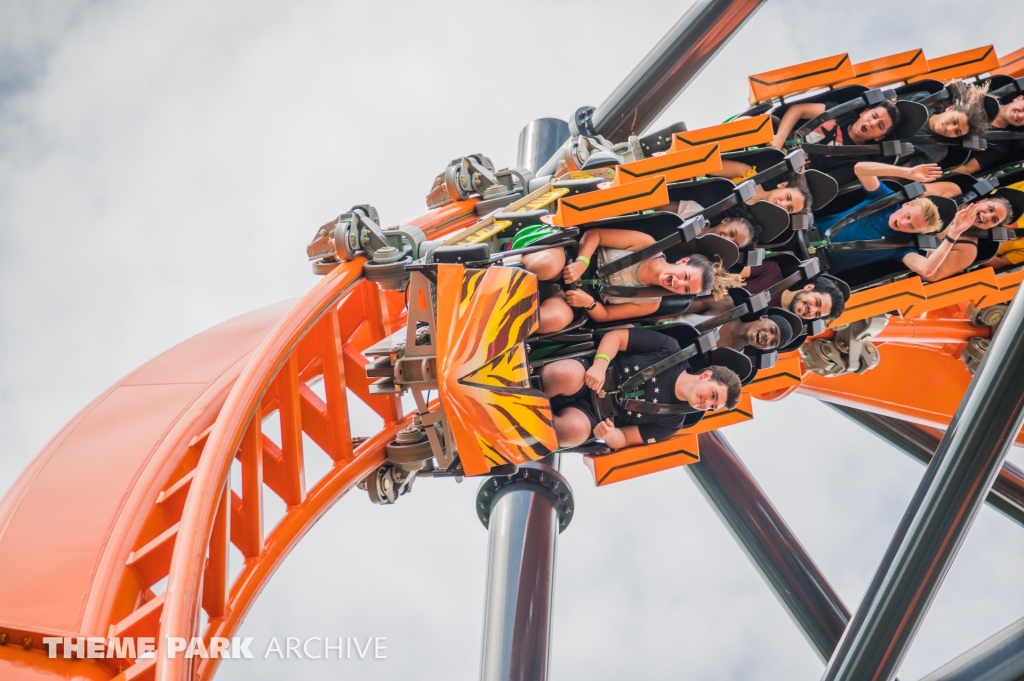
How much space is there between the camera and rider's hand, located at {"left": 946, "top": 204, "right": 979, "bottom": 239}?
525cm

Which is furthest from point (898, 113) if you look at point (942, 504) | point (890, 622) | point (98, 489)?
point (98, 489)

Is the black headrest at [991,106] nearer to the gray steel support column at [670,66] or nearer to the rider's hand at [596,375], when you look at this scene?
the gray steel support column at [670,66]

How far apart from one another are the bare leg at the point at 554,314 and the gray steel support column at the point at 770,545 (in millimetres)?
2330

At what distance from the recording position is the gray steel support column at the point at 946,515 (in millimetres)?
3928

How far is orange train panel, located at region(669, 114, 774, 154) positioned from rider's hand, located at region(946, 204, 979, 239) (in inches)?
42.4

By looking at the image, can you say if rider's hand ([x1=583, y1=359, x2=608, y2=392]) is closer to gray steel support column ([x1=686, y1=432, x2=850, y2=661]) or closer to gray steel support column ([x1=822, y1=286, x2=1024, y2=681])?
gray steel support column ([x1=822, y1=286, x2=1024, y2=681])

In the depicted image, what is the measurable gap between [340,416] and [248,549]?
2.55 feet

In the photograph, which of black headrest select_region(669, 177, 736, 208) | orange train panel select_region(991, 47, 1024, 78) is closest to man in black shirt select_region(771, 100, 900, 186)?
black headrest select_region(669, 177, 736, 208)

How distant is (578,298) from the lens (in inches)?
174

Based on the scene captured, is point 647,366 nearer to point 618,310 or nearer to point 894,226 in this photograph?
point 618,310

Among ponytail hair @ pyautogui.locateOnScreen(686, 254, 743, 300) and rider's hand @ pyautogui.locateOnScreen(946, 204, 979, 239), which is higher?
rider's hand @ pyautogui.locateOnScreen(946, 204, 979, 239)

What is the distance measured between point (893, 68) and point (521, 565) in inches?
126

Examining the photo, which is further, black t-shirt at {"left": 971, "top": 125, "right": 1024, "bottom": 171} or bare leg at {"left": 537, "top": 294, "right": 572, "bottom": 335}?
black t-shirt at {"left": 971, "top": 125, "right": 1024, "bottom": 171}

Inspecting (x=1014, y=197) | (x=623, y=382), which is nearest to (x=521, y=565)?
(x=623, y=382)
